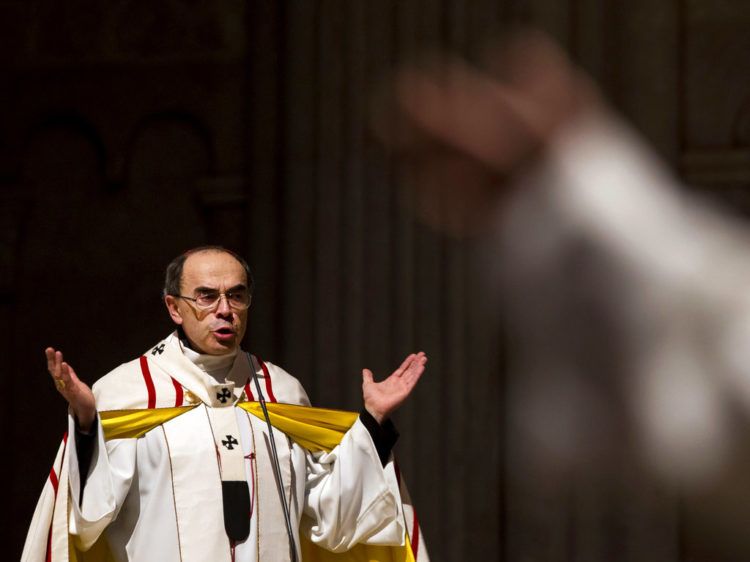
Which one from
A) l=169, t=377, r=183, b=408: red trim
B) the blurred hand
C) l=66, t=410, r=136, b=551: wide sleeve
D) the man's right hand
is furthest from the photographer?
the blurred hand

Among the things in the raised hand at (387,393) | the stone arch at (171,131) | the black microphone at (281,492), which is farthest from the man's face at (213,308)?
the stone arch at (171,131)

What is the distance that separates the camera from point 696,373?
5.75 metres

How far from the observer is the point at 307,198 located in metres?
6.33

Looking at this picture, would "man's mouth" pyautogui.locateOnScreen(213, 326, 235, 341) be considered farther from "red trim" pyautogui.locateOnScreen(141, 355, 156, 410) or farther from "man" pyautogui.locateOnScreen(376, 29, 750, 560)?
"man" pyautogui.locateOnScreen(376, 29, 750, 560)

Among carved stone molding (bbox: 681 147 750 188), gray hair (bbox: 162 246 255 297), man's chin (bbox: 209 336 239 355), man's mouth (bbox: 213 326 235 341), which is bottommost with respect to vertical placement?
man's chin (bbox: 209 336 239 355)

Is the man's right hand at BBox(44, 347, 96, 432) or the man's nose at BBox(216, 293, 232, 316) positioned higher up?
the man's nose at BBox(216, 293, 232, 316)

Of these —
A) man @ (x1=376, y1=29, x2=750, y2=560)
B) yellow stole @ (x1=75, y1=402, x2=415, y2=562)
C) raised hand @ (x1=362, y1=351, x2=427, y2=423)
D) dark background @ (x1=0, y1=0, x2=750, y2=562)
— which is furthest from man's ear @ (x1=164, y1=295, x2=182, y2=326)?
man @ (x1=376, y1=29, x2=750, y2=560)

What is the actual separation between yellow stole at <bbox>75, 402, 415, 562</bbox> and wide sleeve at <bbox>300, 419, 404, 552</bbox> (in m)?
0.09

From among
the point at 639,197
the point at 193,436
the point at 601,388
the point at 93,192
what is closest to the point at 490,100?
the point at 639,197

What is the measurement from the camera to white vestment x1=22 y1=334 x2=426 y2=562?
4.08 metres

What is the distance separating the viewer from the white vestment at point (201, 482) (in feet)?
13.4

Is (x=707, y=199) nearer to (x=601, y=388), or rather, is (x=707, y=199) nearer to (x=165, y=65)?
(x=601, y=388)

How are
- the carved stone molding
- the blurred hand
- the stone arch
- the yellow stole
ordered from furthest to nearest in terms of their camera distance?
the stone arch < the blurred hand < the carved stone molding < the yellow stole

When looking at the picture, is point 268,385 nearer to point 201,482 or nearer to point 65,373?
point 201,482
